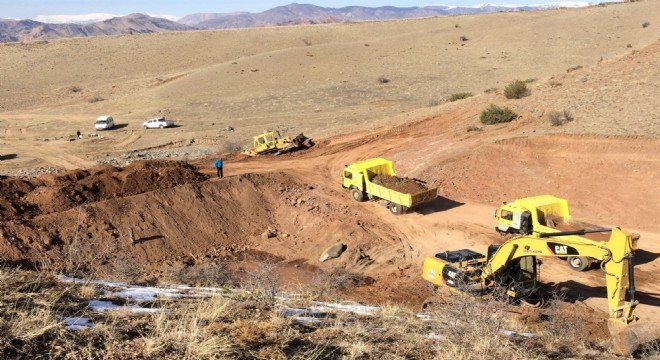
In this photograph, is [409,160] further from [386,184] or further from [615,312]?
[615,312]

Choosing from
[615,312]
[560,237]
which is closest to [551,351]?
[615,312]

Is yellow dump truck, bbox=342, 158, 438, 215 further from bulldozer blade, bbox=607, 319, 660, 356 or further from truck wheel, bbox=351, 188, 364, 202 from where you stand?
bulldozer blade, bbox=607, 319, 660, 356

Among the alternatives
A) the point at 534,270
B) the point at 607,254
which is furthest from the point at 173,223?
the point at 607,254

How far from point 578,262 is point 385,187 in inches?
320

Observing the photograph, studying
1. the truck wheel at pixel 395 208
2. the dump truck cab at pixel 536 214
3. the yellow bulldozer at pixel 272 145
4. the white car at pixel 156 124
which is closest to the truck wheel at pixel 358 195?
Answer: the truck wheel at pixel 395 208

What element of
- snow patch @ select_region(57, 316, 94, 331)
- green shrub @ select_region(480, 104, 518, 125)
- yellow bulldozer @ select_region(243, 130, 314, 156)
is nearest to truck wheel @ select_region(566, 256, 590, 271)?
green shrub @ select_region(480, 104, 518, 125)

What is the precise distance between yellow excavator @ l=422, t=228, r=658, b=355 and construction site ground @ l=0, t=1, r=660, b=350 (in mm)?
2040

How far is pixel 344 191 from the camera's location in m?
25.2

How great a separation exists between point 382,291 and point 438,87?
39.2m

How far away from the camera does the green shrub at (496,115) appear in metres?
30.7

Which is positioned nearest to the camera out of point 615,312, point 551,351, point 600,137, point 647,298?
point 551,351

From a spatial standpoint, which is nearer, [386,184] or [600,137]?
[386,184]

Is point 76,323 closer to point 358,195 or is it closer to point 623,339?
point 623,339

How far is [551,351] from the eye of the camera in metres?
8.90
